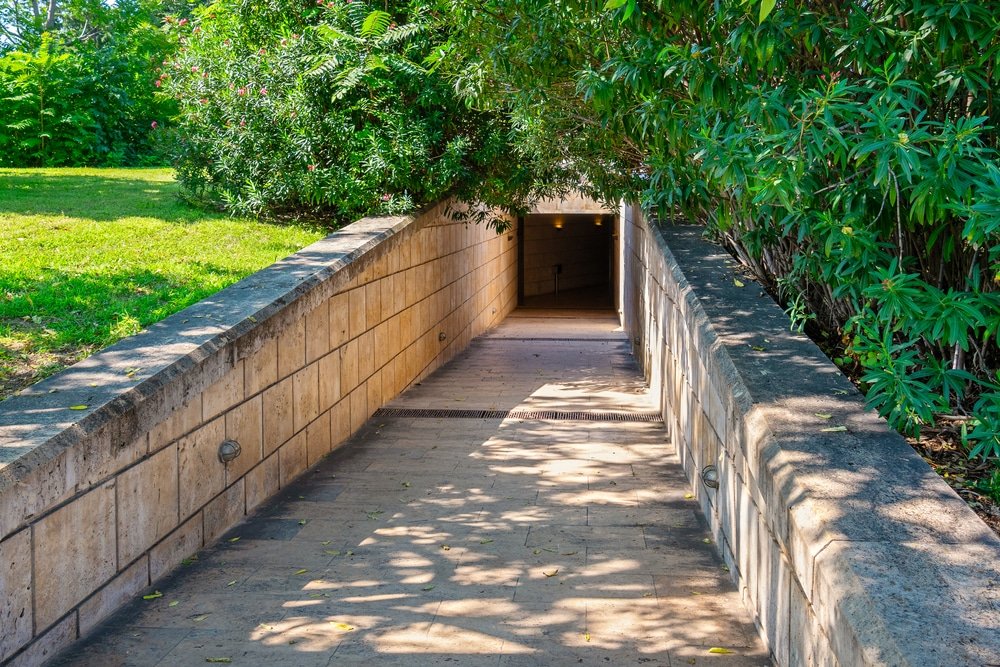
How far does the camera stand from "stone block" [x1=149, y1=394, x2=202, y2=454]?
13.5ft

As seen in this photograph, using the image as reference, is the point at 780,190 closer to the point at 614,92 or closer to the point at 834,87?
the point at 834,87

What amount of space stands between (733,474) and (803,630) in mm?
1344

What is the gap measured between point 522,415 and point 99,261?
11.5ft

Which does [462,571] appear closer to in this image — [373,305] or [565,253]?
[373,305]

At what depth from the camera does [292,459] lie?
5.85 metres

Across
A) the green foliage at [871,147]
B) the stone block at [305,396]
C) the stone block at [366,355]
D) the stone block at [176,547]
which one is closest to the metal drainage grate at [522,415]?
the stone block at [366,355]

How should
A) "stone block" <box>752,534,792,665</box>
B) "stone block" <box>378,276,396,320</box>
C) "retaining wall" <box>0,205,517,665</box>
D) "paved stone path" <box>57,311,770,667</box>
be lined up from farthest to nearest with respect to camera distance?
"stone block" <box>378,276,396,320</box> < "paved stone path" <box>57,311,770,667</box> < "retaining wall" <box>0,205,517,665</box> < "stone block" <box>752,534,792,665</box>

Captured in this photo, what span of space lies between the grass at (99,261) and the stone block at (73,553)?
0.95 metres

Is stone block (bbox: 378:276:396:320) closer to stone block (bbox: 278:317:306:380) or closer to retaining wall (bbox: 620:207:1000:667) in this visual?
stone block (bbox: 278:317:306:380)

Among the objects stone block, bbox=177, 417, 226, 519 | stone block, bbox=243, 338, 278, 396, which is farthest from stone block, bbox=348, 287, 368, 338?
stone block, bbox=177, 417, 226, 519

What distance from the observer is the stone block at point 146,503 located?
152 inches

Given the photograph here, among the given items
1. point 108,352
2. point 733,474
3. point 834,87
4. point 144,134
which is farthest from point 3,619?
point 144,134

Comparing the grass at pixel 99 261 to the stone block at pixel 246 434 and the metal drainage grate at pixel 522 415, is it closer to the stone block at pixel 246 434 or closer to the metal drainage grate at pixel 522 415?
the stone block at pixel 246 434

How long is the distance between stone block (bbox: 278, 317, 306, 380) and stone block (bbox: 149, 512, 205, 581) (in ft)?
4.39
